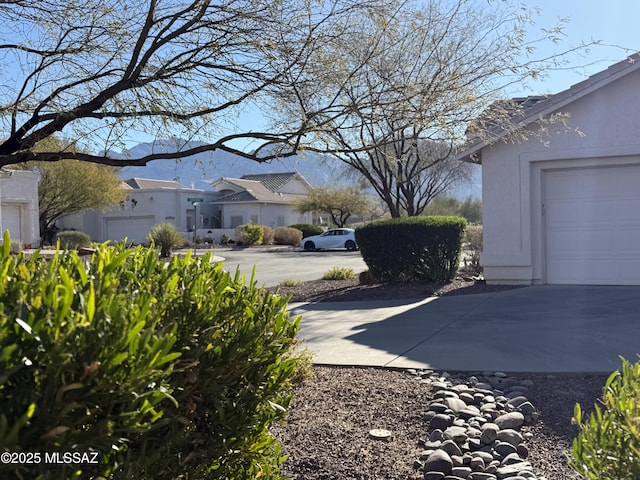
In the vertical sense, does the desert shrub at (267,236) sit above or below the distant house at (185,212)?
below

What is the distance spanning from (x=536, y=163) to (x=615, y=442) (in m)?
10.8

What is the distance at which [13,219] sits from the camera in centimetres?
3259

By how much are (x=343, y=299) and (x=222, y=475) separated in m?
9.86

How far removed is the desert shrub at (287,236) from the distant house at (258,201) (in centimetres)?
610

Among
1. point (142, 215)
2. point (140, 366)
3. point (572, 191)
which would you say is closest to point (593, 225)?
point (572, 191)

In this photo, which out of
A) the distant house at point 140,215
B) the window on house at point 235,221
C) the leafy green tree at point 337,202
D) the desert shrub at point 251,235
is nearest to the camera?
the desert shrub at point 251,235

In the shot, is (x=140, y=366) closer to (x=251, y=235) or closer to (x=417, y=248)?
(x=417, y=248)

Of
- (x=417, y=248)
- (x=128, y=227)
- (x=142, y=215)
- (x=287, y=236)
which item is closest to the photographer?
(x=417, y=248)

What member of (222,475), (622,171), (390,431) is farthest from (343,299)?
(222,475)

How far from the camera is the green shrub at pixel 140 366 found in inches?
73.7

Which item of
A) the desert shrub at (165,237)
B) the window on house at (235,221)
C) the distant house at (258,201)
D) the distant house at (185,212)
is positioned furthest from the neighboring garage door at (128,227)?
the desert shrub at (165,237)

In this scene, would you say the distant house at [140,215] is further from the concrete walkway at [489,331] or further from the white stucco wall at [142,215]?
the concrete walkway at [489,331]

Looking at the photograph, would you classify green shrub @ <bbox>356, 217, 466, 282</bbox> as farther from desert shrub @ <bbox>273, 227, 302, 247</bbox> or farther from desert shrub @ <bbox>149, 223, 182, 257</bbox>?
desert shrub @ <bbox>273, 227, 302, 247</bbox>

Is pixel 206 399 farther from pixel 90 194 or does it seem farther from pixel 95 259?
pixel 90 194
